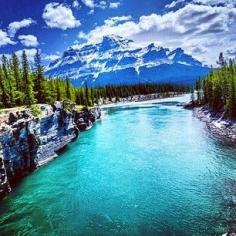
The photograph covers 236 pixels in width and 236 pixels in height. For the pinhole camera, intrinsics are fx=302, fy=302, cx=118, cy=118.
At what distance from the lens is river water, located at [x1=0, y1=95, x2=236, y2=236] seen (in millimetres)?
31344

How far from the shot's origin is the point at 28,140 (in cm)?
5331

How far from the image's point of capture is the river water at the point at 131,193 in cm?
3134

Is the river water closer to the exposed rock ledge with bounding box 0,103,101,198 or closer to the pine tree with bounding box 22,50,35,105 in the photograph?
the exposed rock ledge with bounding box 0,103,101,198

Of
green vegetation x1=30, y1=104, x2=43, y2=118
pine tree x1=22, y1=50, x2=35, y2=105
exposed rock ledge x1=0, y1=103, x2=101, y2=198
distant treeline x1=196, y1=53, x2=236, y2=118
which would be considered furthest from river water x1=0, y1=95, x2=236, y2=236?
distant treeline x1=196, y1=53, x2=236, y2=118

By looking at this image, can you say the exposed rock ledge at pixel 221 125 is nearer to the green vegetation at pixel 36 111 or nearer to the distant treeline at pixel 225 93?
the distant treeline at pixel 225 93

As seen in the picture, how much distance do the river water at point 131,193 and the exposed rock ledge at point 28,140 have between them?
7.06 feet

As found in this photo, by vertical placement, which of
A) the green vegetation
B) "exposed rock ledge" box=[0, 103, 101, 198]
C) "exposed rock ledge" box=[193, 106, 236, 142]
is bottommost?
"exposed rock ledge" box=[193, 106, 236, 142]

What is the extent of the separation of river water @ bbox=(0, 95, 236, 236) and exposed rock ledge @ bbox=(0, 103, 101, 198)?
84.7 inches

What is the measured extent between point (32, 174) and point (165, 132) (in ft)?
136

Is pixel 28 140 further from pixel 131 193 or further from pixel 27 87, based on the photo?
pixel 131 193

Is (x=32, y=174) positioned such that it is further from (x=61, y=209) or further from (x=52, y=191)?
(x=61, y=209)

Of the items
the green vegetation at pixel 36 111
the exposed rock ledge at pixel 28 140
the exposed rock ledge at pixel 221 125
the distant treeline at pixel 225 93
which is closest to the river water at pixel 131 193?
the exposed rock ledge at pixel 28 140

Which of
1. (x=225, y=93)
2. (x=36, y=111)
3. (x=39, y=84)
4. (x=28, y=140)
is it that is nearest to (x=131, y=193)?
(x=28, y=140)

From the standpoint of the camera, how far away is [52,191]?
4347 cm
